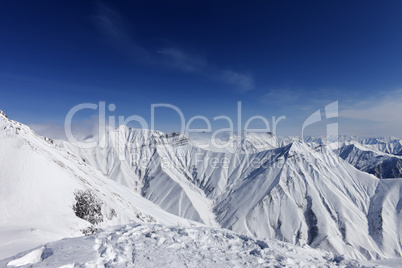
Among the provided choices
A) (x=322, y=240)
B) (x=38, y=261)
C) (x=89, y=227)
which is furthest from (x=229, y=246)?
(x=322, y=240)

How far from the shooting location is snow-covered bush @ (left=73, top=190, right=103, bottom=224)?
40531 mm

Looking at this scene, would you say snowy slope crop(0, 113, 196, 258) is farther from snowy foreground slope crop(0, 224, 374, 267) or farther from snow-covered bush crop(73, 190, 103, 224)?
snowy foreground slope crop(0, 224, 374, 267)

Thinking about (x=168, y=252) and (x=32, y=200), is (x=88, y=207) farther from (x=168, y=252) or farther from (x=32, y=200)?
(x=168, y=252)

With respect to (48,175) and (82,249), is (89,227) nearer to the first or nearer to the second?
(48,175)

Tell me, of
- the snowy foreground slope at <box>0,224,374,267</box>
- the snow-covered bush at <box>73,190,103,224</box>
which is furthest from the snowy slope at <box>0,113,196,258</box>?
the snowy foreground slope at <box>0,224,374,267</box>

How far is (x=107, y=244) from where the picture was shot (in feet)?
40.3

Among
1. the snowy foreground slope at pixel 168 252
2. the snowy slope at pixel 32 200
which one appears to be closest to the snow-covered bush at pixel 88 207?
the snowy slope at pixel 32 200

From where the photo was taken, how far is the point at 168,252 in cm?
1216

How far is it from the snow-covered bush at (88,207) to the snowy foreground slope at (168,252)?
3137cm

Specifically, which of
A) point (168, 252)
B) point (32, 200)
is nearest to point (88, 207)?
point (32, 200)

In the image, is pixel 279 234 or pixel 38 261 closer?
pixel 38 261

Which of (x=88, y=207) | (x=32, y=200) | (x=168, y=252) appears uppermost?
(x=168, y=252)

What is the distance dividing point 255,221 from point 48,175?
177m

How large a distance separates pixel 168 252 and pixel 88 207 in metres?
39.1
